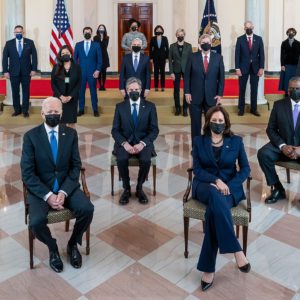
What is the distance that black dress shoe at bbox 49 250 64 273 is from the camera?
3.88 meters

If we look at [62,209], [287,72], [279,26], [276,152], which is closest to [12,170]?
[62,209]

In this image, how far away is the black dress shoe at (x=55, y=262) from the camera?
388cm

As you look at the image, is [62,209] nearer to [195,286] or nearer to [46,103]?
[46,103]

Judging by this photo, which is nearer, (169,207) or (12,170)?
(169,207)

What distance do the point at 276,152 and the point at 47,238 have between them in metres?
2.89

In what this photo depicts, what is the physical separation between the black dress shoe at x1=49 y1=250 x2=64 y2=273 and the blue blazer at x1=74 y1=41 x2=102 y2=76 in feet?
19.1

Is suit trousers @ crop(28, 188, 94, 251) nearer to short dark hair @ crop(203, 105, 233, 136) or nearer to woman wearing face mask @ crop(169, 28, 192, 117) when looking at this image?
short dark hair @ crop(203, 105, 233, 136)

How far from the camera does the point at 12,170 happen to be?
662cm

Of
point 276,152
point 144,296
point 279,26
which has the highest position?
point 279,26

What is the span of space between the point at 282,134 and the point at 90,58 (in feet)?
16.5

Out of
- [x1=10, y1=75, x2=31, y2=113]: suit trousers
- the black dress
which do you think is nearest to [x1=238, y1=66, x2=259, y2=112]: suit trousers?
the black dress

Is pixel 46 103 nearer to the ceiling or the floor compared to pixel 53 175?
nearer to the ceiling

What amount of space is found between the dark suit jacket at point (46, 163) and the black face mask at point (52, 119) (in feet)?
0.26

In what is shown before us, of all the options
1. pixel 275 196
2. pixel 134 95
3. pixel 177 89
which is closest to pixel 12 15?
pixel 177 89
